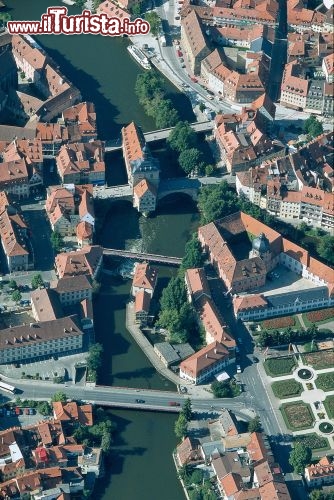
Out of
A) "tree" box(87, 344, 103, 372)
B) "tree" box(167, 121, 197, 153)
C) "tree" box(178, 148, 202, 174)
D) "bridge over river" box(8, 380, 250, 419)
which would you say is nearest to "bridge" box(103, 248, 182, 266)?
"tree" box(178, 148, 202, 174)

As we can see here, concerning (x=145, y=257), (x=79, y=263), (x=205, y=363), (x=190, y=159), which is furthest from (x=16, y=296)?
(x=190, y=159)

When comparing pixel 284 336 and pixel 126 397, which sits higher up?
pixel 284 336

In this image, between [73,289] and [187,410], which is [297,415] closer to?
[187,410]

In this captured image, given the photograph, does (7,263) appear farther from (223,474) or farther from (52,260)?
(223,474)

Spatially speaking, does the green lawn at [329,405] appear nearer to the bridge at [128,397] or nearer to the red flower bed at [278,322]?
the bridge at [128,397]

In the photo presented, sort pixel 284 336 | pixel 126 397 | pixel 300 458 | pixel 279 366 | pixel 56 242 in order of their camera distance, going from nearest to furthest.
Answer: pixel 300 458 → pixel 126 397 → pixel 279 366 → pixel 284 336 → pixel 56 242

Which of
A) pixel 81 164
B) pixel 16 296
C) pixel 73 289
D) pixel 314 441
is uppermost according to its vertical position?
pixel 81 164

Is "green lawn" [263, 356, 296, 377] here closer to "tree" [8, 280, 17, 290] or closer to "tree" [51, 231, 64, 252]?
"tree" [51, 231, 64, 252]

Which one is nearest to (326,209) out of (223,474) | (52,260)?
(52,260)
